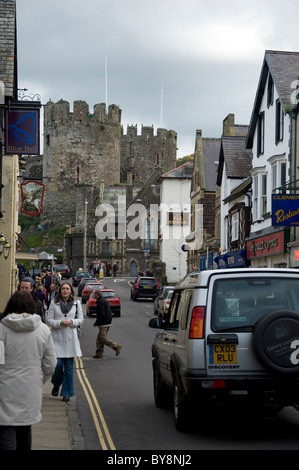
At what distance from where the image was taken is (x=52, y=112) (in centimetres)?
10706

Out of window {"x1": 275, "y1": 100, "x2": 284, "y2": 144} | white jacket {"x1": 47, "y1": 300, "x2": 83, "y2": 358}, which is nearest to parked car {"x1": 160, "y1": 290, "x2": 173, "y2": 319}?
window {"x1": 275, "y1": 100, "x2": 284, "y2": 144}

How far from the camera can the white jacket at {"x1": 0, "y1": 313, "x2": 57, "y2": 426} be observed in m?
6.58

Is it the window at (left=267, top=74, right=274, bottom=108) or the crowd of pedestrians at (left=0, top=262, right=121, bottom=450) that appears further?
the window at (left=267, top=74, right=274, bottom=108)

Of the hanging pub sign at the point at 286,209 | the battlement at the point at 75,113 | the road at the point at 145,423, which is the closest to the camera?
the road at the point at 145,423

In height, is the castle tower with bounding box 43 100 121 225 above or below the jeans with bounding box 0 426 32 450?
above

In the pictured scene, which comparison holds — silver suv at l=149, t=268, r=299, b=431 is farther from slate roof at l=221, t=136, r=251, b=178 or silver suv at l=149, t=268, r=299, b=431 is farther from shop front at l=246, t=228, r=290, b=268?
slate roof at l=221, t=136, r=251, b=178

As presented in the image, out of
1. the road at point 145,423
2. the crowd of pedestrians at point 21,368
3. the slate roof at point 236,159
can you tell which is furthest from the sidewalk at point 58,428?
the slate roof at point 236,159

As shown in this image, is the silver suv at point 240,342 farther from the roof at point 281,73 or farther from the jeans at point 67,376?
the roof at point 281,73

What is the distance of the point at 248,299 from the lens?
348 inches

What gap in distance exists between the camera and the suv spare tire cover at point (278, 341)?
834 cm

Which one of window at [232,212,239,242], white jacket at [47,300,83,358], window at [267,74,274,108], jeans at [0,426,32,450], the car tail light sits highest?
window at [267,74,274,108]

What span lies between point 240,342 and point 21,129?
1278 centimetres

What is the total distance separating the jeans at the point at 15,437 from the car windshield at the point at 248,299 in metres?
2.75
